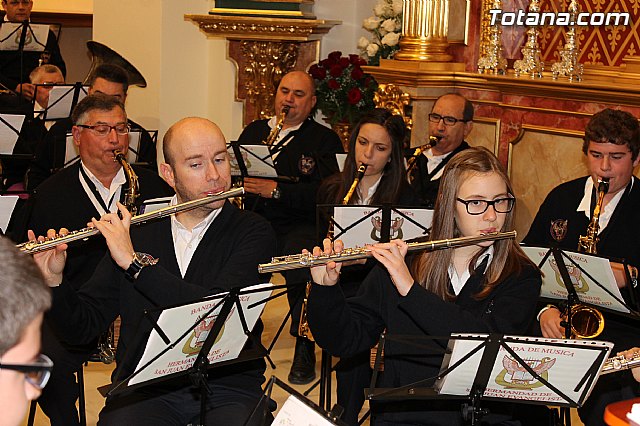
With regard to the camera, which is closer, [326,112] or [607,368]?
[607,368]

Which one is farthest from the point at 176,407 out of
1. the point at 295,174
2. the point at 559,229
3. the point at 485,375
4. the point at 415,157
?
the point at 295,174

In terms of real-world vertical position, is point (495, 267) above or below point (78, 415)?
above

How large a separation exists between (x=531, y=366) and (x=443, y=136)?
285 cm

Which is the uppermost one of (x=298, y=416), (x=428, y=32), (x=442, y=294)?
(x=428, y=32)

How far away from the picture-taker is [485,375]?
2518 millimetres

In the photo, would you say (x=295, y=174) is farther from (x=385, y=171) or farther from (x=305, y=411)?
(x=305, y=411)

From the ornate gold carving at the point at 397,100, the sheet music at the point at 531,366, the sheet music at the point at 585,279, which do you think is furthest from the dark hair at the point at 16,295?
the ornate gold carving at the point at 397,100

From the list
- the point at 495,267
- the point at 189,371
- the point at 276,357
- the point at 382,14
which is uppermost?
the point at 382,14

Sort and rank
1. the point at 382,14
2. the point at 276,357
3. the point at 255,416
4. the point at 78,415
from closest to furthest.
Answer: the point at 255,416, the point at 78,415, the point at 276,357, the point at 382,14

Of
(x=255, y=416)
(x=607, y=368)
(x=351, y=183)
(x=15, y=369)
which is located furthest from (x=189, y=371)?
(x=351, y=183)

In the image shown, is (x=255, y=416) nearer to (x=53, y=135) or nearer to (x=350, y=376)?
(x=350, y=376)

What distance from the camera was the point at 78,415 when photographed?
3795 millimetres

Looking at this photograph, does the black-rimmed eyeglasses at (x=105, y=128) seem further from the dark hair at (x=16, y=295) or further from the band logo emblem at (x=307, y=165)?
the dark hair at (x=16, y=295)

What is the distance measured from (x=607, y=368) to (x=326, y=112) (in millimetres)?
4669
